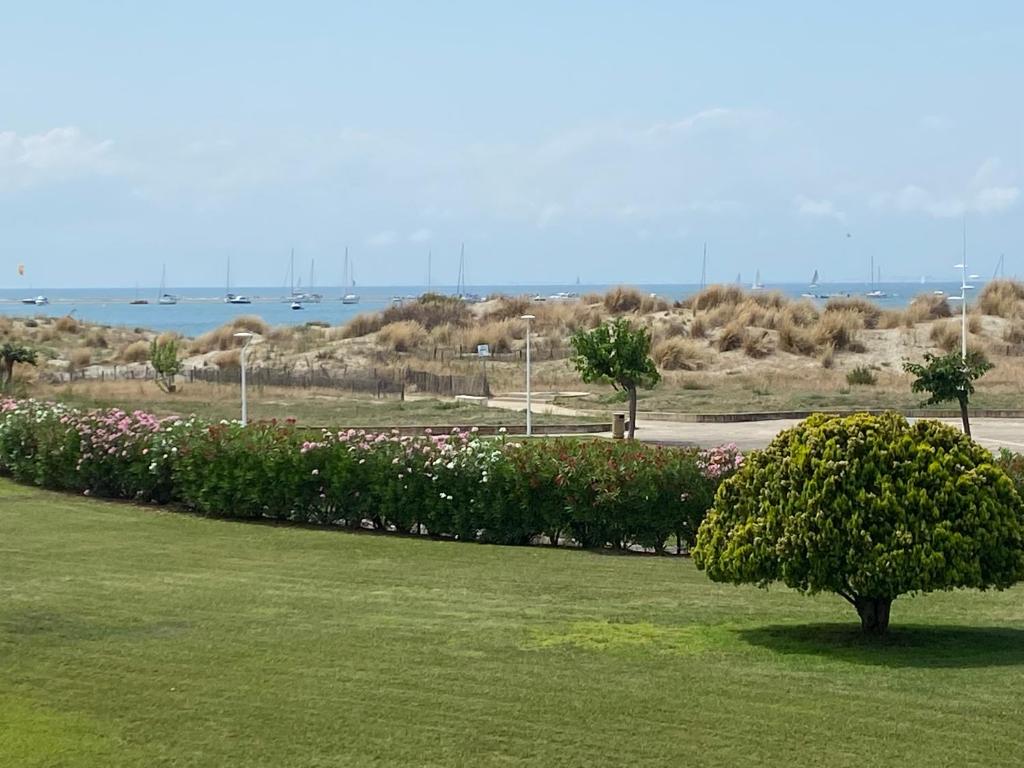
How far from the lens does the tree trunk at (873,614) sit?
375 inches

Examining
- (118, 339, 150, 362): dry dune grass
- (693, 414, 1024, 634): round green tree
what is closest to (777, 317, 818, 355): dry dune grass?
(118, 339, 150, 362): dry dune grass

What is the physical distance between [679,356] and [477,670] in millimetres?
48901

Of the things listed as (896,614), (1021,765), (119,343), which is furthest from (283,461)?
(119,343)

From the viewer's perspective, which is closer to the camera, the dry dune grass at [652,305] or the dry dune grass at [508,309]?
the dry dune grass at [652,305]

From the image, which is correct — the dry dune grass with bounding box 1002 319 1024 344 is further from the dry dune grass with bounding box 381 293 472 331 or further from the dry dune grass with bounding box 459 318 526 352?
the dry dune grass with bounding box 381 293 472 331

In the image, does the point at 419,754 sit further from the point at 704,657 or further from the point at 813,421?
the point at 813,421

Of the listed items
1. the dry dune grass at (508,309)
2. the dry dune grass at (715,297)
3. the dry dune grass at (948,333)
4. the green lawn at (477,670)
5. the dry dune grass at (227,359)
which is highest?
the dry dune grass at (715,297)

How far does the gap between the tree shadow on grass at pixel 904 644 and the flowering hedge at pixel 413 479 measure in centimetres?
466

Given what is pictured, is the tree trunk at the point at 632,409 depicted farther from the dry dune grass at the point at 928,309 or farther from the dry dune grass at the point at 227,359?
the dry dune grass at the point at 928,309

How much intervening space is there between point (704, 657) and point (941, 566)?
1.48m

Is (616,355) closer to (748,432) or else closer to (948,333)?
(748,432)

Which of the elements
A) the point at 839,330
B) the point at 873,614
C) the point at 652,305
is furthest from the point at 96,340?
the point at 873,614

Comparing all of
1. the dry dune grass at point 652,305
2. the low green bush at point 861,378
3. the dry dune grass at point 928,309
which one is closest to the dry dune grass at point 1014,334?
the dry dune grass at point 928,309

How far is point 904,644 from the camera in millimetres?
9453
